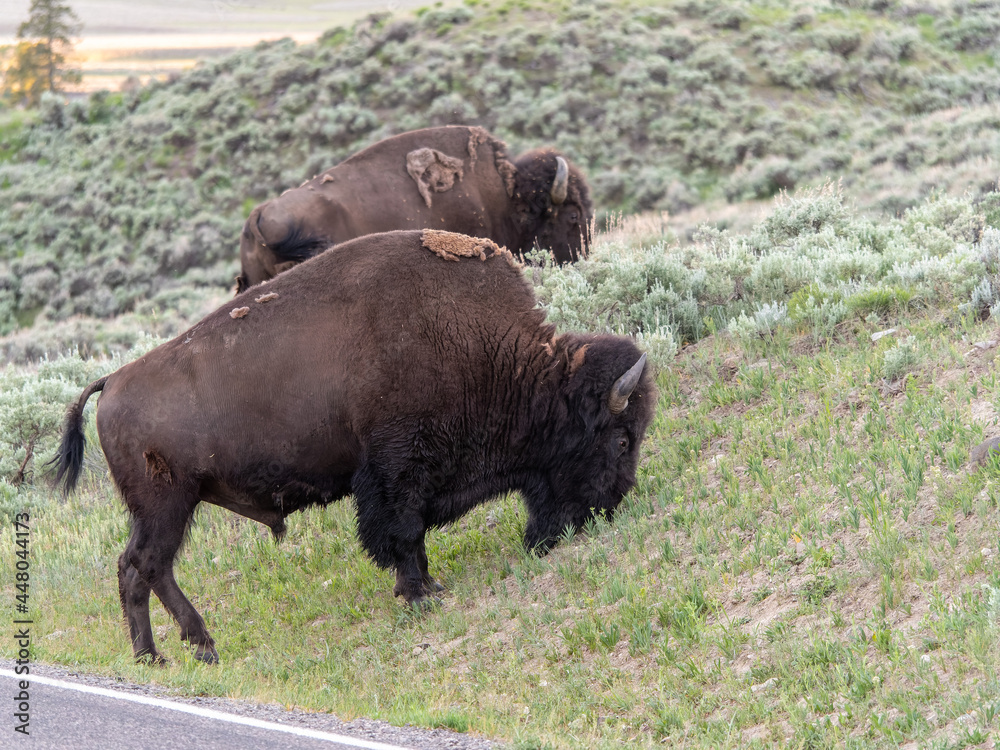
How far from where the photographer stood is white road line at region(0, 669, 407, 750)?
4637mm

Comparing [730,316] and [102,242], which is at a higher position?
→ [730,316]

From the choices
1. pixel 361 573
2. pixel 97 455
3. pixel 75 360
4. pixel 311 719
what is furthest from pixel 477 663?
A: pixel 75 360

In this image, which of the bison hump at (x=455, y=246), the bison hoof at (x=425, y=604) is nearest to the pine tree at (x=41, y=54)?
the bison hump at (x=455, y=246)

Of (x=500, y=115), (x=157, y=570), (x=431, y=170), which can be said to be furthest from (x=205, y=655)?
(x=500, y=115)

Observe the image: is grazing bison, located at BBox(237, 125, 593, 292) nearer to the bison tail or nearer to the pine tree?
the bison tail

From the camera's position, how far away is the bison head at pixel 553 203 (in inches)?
474

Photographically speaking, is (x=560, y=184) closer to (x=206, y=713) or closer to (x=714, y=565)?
(x=714, y=565)

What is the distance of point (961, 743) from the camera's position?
12.8 ft

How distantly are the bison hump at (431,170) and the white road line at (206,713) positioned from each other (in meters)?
6.72

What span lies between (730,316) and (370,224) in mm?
3998

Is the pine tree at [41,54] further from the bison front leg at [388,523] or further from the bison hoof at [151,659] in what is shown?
the bison front leg at [388,523]

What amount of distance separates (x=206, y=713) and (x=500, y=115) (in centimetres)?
2932

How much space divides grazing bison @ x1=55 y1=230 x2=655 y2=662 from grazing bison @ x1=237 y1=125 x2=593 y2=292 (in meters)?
3.83

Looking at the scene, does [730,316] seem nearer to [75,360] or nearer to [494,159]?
[494,159]
